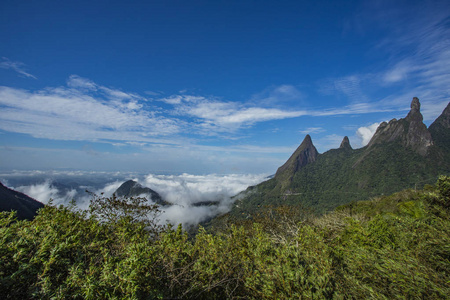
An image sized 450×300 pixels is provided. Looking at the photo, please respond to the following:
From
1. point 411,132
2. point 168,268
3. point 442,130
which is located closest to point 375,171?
point 411,132

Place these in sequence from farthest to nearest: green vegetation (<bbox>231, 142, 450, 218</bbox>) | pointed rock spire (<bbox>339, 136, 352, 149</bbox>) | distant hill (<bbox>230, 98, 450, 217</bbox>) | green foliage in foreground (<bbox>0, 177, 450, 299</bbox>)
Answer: pointed rock spire (<bbox>339, 136, 352, 149</bbox>) < distant hill (<bbox>230, 98, 450, 217</bbox>) < green vegetation (<bbox>231, 142, 450, 218</bbox>) < green foliage in foreground (<bbox>0, 177, 450, 299</bbox>)

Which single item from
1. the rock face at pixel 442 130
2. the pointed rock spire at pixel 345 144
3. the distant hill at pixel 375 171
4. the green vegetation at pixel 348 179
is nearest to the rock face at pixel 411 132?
the distant hill at pixel 375 171

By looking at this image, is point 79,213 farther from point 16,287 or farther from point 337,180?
point 337,180

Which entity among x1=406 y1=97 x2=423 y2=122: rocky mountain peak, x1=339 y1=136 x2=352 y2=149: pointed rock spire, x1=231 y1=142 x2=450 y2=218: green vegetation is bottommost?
x1=231 y1=142 x2=450 y2=218: green vegetation

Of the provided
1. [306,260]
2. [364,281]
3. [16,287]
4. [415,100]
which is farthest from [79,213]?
[415,100]

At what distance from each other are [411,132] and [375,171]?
35576mm

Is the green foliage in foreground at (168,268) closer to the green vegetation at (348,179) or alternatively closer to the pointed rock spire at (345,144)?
the green vegetation at (348,179)

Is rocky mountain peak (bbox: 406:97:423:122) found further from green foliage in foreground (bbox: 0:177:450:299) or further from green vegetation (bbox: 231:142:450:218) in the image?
green foliage in foreground (bbox: 0:177:450:299)

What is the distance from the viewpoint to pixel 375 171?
12288 centimetres

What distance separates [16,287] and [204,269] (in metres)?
5.04

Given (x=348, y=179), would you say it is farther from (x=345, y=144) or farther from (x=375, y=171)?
(x=345, y=144)

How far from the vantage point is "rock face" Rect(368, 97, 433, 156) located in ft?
383

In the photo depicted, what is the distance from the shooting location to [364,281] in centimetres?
726

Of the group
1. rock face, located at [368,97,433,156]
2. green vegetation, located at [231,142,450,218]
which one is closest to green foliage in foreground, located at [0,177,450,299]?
green vegetation, located at [231,142,450,218]
